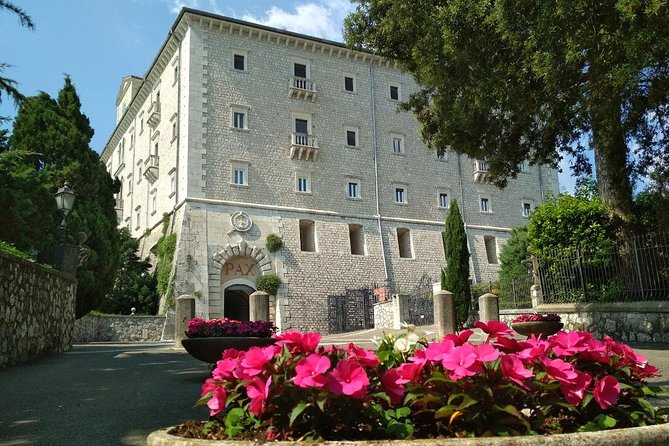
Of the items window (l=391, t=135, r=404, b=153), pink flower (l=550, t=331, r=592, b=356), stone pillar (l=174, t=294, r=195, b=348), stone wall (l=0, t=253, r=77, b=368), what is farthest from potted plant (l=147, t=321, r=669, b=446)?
window (l=391, t=135, r=404, b=153)

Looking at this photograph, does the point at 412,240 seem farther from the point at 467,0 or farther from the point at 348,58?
the point at 467,0

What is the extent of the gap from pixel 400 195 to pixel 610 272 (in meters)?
20.9

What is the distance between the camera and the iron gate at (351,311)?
29156 millimetres

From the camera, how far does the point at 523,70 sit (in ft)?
31.6

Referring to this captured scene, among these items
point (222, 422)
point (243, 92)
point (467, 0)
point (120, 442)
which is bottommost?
point (120, 442)

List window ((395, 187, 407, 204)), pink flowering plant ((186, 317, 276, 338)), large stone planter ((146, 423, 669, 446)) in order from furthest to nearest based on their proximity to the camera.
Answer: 1. window ((395, 187, 407, 204))
2. pink flowering plant ((186, 317, 276, 338))
3. large stone planter ((146, 423, 669, 446))

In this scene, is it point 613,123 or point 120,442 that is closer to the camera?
point 120,442

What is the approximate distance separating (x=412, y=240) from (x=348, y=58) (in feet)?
38.7

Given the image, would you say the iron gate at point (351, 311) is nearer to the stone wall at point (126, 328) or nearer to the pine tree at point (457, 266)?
the pine tree at point (457, 266)

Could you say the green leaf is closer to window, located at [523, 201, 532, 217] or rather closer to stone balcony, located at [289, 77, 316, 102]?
stone balcony, located at [289, 77, 316, 102]

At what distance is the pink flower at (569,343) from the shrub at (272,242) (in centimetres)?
2637

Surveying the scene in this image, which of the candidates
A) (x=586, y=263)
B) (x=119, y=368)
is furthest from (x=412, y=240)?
(x=119, y=368)

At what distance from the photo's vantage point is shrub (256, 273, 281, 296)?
91.8 ft

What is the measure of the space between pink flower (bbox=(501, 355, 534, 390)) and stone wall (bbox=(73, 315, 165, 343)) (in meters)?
25.6
